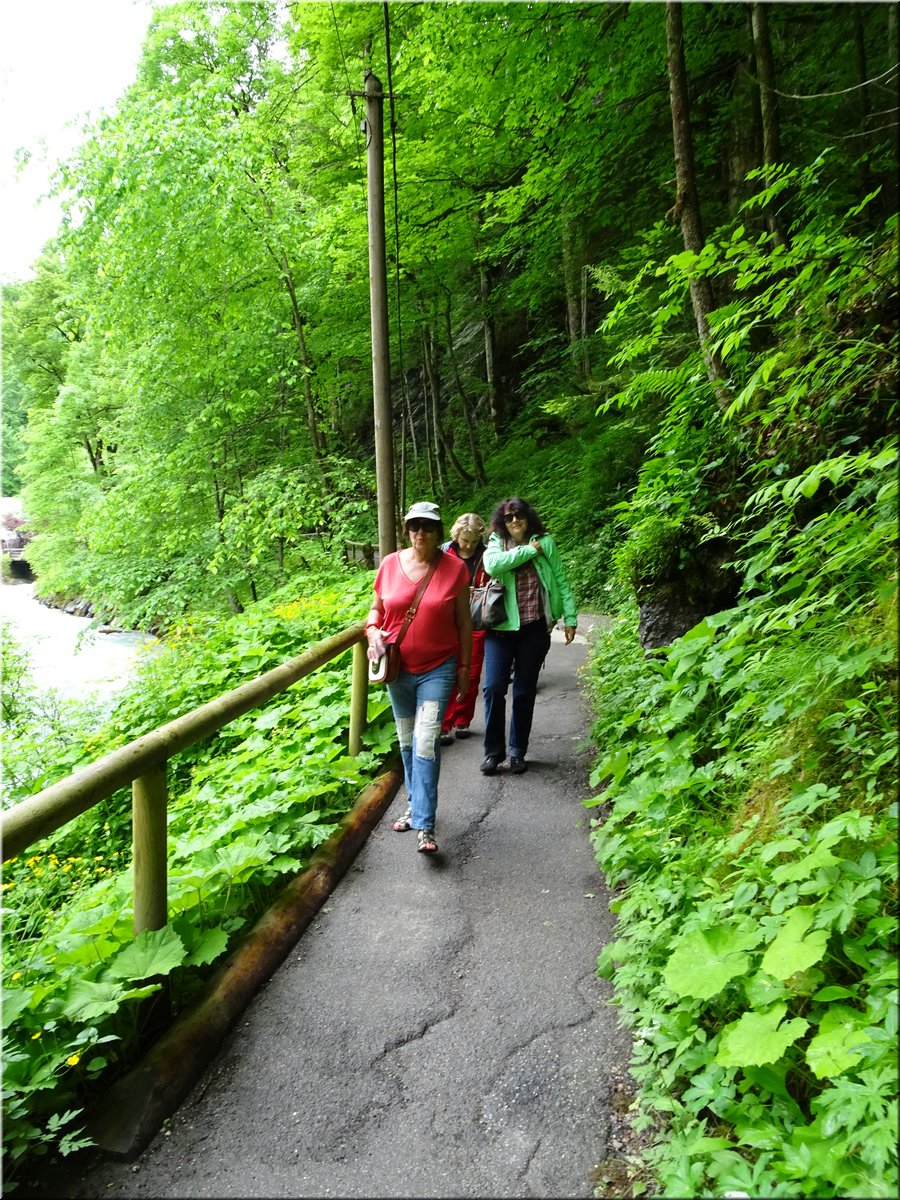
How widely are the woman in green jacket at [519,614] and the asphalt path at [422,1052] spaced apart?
111cm

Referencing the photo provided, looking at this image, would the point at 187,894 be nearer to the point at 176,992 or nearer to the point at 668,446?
the point at 176,992

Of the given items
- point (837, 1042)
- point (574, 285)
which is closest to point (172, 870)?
point (837, 1042)

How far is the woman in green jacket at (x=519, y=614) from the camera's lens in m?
4.69

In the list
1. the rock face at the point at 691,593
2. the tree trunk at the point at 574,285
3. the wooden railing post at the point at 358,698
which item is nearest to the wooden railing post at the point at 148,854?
the wooden railing post at the point at 358,698

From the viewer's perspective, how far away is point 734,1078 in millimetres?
1907

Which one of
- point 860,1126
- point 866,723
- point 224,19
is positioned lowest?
point 860,1126

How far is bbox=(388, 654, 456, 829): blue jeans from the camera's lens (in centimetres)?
383

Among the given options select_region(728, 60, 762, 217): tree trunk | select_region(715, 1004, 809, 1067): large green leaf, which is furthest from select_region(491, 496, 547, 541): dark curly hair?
select_region(728, 60, 762, 217): tree trunk

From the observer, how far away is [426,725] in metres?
3.83

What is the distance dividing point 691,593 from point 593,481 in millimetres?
8329

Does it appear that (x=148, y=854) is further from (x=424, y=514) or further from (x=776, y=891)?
(x=776, y=891)

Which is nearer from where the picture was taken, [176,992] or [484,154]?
[176,992]

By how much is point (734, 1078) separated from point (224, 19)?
64.1ft

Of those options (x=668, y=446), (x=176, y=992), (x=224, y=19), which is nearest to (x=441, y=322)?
(x=224, y=19)
